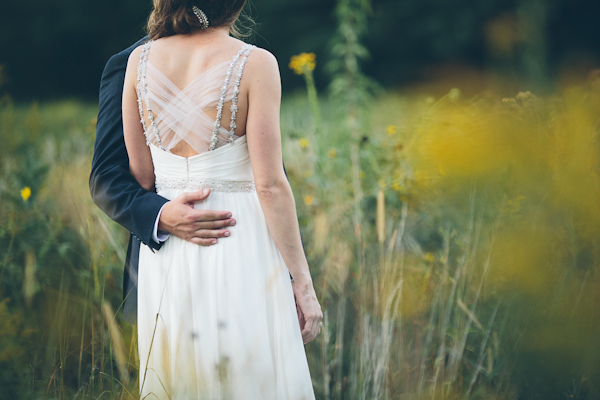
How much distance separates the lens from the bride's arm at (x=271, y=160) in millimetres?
1458

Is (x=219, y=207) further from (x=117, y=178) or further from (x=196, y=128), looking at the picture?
(x=117, y=178)

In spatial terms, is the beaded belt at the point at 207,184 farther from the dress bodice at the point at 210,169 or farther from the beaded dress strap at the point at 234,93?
the beaded dress strap at the point at 234,93

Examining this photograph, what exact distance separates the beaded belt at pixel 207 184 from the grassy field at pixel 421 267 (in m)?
0.37

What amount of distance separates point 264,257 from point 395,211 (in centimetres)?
162

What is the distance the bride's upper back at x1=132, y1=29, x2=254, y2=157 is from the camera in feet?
4.76

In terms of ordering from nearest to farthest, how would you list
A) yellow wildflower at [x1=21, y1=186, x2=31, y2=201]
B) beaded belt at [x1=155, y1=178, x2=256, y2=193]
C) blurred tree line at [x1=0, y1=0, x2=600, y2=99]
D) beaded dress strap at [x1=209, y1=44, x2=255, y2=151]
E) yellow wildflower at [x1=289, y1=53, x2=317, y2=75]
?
1. beaded dress strap at [x1=209, y1=44, x2=255, y2=151]
2. beaded belt at [x1=155, y1=178, x2=256, y2=193]
3. yellow wildflower at [x1=21, y1=186, x2=31, y2=201]
4. yellow wildflower at [x1=289, y1=53, x2=317, y2=75]
5. blurred tree line at [x1=0, y1=0, x2=600, y2=99]

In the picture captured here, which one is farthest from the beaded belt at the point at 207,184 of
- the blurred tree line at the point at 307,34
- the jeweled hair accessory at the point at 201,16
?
the blurred tree line at the point at 307,34

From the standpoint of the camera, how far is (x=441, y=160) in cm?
200

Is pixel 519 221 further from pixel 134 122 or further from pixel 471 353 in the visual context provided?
pixel 134 122

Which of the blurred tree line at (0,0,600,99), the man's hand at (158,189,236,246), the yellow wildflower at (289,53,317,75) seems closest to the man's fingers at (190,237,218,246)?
the man's hand at (158,189,236,246)

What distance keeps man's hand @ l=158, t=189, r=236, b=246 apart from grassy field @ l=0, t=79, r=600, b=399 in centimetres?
30

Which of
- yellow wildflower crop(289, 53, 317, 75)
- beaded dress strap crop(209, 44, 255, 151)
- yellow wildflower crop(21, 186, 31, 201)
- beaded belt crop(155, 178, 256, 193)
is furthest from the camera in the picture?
yellow wildflower crop(289, 53, 317, 75)

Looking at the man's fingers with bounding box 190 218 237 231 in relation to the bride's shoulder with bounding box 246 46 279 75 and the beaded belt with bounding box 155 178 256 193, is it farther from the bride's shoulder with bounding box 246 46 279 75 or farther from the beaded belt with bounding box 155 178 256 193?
the bride's shoulder with bounding box 246 46 279 75

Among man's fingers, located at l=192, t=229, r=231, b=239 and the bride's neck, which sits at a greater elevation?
the bride's neck
